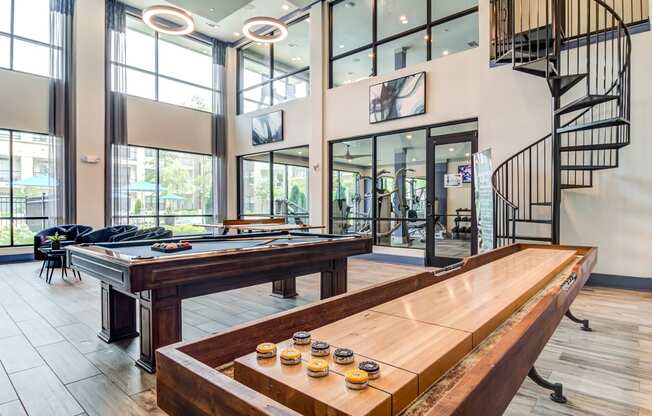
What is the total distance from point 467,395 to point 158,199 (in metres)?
9.73

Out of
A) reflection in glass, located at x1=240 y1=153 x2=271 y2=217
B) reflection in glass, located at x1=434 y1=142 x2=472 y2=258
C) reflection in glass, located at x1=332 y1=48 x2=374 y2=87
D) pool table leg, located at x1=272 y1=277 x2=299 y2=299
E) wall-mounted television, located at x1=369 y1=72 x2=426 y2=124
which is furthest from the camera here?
reflection in glass, located at x1=240 y1=153 x2=271 y2=217

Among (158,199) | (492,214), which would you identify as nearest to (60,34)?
(158,199)

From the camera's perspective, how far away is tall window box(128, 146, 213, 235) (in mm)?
8914

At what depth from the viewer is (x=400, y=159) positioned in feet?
24.5

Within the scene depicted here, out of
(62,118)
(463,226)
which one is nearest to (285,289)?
(463,226)

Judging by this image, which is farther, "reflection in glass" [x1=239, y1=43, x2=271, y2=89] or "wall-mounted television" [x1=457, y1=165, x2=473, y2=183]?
"reflection in glass" [x1=239, y1=43, x2=271, y2=89]

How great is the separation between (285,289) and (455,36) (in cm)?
547

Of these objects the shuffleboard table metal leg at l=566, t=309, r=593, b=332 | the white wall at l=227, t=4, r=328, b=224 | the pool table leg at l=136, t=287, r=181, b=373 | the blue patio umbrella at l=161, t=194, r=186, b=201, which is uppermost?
the white wall at l=227, t=4, r=328, b=224

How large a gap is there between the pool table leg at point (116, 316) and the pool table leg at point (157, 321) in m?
0.62

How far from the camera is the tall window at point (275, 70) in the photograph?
9180 millimetres

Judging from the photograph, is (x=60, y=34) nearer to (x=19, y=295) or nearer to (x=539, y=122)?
(x=19, y=295)

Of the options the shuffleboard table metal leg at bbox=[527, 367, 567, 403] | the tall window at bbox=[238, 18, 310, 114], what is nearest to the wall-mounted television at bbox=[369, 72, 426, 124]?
the tall window at bbox=[238, 18, 310, 114]

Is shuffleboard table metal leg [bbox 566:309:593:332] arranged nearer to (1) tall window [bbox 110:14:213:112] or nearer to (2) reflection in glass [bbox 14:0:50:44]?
(1) tall window [bbox 110:14:213:112]

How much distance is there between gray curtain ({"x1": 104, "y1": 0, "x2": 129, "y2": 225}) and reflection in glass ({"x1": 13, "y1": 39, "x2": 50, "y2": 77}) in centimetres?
110
